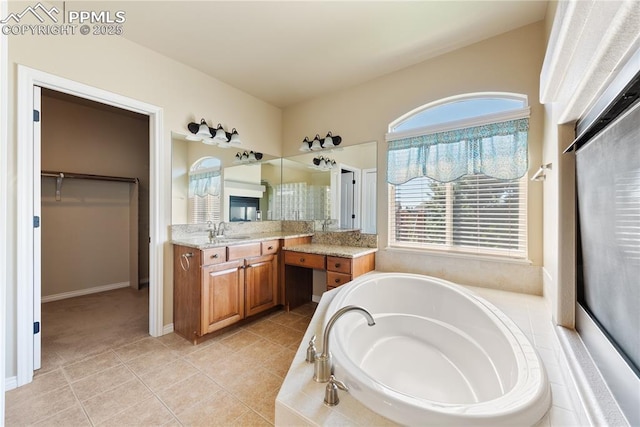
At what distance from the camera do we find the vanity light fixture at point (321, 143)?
3.22 m

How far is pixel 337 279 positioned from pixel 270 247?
0.87m

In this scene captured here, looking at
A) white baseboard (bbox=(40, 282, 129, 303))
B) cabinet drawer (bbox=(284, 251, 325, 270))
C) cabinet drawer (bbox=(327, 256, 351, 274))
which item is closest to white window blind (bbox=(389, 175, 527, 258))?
cabinet drawer (bbox=(327, 256, 351, 274))

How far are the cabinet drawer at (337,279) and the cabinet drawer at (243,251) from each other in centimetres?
83

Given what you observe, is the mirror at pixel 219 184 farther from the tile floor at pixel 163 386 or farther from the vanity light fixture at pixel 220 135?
the tile floor at pixel 163 386

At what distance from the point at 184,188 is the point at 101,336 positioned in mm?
1603

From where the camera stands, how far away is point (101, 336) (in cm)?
246

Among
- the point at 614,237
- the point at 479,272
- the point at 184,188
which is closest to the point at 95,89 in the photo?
the point at 184,188

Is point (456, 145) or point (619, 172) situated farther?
point (456, 145)

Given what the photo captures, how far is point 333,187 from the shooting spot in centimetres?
335

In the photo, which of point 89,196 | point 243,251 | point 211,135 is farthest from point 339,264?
point 89,196

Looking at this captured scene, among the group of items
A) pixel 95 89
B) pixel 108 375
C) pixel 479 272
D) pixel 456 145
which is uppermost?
pixel 95 89

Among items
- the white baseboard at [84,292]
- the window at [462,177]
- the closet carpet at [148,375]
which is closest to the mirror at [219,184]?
the closet carpet at [148,375]

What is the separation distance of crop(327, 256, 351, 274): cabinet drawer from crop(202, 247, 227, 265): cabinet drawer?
1.03 meters

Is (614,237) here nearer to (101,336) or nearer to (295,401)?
(295,401)
